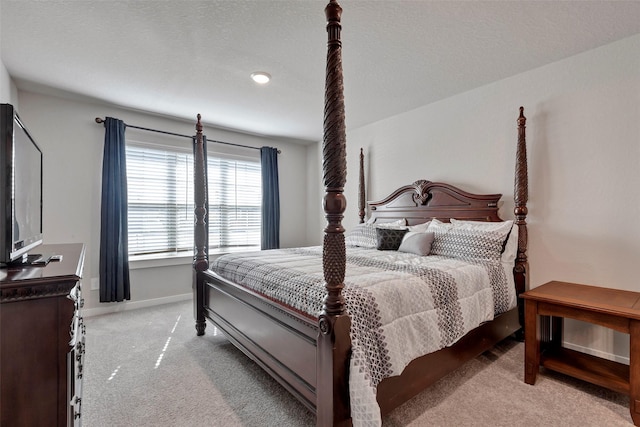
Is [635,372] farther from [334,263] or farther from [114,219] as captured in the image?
[114,219]

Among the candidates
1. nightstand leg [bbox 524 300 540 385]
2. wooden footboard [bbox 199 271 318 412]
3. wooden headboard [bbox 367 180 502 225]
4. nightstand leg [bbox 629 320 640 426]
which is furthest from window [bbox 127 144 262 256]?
nightstand leg [bbox 629 320 640 426]

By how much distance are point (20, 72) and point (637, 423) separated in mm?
5115

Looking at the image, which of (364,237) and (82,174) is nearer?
(82,174)

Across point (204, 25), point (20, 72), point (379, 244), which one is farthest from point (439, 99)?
point (20, 72)

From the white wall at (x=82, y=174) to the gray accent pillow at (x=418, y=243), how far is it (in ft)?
9.72

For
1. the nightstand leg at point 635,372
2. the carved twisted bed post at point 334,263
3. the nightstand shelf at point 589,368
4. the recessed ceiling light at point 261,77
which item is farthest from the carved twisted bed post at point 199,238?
the nightstand leg at point 635,372

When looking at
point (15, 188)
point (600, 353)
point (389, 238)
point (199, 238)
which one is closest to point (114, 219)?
point (199, 238)

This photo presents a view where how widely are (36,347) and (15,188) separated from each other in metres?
→ 0.67

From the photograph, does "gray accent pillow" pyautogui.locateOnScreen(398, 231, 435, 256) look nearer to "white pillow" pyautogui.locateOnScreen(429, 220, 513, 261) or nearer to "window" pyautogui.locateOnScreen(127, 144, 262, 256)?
"white pillow" pyautogui.locateOnScreen(429, 220, 513, 261)

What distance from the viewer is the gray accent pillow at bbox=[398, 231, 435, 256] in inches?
111

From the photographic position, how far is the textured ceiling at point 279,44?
6.28 feet

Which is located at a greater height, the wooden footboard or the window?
the window

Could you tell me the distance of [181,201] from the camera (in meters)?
4.12

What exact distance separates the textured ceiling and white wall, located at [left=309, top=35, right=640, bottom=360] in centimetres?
19
